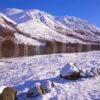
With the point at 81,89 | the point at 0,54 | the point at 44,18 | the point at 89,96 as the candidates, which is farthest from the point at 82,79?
the point at 44,18

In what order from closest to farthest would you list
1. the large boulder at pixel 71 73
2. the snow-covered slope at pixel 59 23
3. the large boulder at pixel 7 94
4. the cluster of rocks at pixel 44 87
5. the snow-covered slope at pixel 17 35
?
the large boulder at pixel 7 94 → the cluster of rocks at pixel 44 87 → the large boulder at pixel 71 73 → the snow-covered slope at pixel 17 35 → the snow-covered slope at pixel 59 23

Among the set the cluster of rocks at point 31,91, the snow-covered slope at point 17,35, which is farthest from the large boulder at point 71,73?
the snow-covered slope at point 17,35

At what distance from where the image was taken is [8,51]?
2939 cm

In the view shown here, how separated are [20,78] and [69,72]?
2.99 m

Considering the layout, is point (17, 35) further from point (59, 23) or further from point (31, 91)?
point (31, 91)

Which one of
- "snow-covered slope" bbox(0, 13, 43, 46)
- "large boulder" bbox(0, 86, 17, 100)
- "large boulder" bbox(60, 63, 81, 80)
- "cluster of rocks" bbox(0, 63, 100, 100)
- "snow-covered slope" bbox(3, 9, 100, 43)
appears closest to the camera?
"large boulder" bbox(0, 86, 17, 100)

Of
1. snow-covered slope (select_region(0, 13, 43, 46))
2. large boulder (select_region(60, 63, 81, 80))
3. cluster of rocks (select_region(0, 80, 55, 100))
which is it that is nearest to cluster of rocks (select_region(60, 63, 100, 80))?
large boulder (select_region(60, 63, 81, 80))

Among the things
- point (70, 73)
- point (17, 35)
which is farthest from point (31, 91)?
point (17, 35)

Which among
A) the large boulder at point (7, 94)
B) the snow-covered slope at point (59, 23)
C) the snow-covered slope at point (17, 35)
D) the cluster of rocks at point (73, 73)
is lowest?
the large boulder at point (7, 94)

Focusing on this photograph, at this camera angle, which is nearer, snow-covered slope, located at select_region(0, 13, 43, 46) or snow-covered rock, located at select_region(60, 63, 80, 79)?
snow-covered rock, located at select_region(60, 63, 80, 79)

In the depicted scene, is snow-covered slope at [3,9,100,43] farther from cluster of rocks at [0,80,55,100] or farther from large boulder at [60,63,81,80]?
cluster of rocks at [0,80,55,100]

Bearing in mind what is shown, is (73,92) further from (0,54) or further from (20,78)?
(0,54)

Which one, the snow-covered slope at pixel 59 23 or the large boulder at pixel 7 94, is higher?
the snow-covered slope at pixel 59 23

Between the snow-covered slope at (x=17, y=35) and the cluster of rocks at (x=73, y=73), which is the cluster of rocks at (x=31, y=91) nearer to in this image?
the cluster of rocks at (x=73, y=73)
